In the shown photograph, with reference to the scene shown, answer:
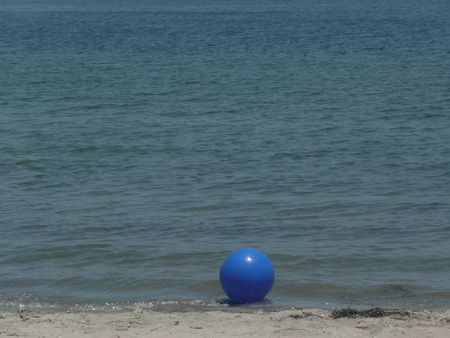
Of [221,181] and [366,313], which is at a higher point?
[221,181]

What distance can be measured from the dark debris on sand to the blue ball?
0.93 metres

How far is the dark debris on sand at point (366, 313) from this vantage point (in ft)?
23.3

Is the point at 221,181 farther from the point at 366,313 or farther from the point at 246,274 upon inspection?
the point at 366,313

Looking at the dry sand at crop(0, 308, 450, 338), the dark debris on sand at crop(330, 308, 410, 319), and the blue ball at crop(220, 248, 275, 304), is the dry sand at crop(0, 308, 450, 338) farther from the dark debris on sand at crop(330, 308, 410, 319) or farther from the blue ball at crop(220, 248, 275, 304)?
the blue ball at crop(220, 248, 275, 304)

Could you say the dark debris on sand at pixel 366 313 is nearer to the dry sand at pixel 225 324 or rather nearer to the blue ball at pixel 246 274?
the dry sand at pixel 225 324

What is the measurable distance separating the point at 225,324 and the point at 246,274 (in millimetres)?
898

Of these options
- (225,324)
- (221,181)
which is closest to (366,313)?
(225,324)

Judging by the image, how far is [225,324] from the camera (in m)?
6.84

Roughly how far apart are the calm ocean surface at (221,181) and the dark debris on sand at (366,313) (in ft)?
2.59

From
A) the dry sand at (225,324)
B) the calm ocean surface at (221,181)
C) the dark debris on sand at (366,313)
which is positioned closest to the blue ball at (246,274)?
the dry sand at (225,324)

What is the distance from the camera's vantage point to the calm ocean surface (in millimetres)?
9000

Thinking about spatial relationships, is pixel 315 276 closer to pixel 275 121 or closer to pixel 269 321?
pixel 269 321

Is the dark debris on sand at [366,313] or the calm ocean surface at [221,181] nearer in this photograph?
the dark debris on sand at [366,313]

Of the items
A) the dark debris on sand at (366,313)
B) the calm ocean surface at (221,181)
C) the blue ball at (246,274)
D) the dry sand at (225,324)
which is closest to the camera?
the dry sand at (225,324)
